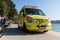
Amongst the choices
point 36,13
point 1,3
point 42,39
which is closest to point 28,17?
point 36,13

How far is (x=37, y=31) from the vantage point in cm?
1602

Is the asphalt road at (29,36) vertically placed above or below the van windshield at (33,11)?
below

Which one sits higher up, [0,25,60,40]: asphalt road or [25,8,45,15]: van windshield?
[25,8,45,15]: van windshield

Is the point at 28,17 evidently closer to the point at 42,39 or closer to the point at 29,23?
the point at 29,23

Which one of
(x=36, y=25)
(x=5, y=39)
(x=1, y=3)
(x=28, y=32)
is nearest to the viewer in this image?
(x=5, y=39)

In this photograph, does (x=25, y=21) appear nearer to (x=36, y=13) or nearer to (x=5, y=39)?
(x=36, y=13)

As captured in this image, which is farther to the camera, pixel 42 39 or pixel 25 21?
pixel 25 21

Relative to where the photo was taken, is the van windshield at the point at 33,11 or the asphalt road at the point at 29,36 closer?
the asphalt road at the point at 29,36

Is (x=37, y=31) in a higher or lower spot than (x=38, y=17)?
lower

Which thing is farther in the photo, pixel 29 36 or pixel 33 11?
pixel 33 11

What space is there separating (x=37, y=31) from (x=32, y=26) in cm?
159

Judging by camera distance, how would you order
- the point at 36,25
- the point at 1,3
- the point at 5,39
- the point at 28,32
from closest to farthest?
the point at 5,39 → the point at 36,25 → the point at 28,32 → the point at 1,3

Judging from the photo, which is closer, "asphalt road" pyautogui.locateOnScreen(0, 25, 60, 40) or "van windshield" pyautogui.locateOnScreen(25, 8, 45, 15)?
"asphalt road" pyautogui.locateOnScreen(0, 25, 60, 40)

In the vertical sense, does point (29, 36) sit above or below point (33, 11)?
below
